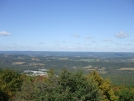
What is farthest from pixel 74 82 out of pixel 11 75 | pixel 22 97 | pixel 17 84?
pixel 11 75

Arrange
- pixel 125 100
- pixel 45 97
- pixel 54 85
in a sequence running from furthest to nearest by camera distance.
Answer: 1. pixel 125 100
2. pixel 54 85
3. pixel 45 97

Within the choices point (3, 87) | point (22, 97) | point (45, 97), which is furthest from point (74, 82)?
point (3, 87)

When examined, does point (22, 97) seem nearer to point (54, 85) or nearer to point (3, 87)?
point (54, 85)

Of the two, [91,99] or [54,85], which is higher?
[54,85]

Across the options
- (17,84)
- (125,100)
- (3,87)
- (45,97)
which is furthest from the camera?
(125,100)

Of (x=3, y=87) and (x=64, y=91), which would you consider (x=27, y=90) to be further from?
(x=3, y=87)

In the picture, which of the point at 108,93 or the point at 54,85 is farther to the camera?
the point at 108,93

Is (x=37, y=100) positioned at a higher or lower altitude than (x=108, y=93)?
higher

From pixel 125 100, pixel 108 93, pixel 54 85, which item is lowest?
pixel 125 100

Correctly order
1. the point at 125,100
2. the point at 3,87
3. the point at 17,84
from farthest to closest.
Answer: the point at 125,100 < the point at 17,84 < the point at 3,87
